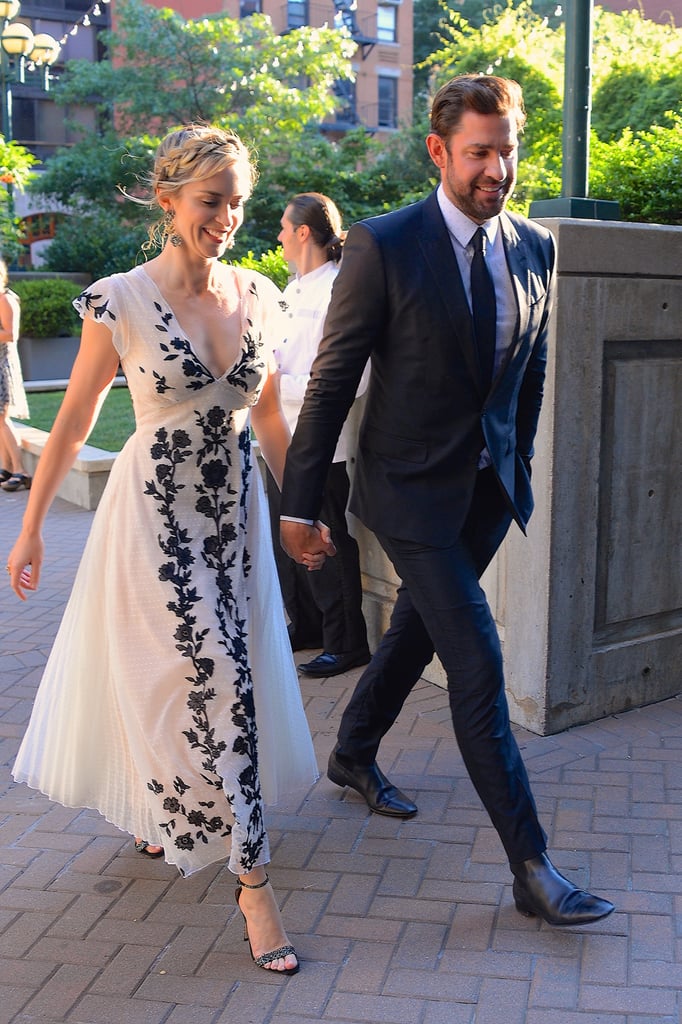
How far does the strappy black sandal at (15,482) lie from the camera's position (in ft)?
32.8

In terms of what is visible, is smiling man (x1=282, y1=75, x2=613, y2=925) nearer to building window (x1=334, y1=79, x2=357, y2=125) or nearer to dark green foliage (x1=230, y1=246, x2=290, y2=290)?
dark green foliage (x1=230, y1=246, x2=290, y2=290)

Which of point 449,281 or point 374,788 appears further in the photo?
point 374,788

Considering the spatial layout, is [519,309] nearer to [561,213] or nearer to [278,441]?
[278,441]

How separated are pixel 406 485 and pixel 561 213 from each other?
6.06 feet

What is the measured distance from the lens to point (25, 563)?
9.93ft

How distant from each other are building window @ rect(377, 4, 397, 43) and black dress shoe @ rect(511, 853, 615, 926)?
48.9m

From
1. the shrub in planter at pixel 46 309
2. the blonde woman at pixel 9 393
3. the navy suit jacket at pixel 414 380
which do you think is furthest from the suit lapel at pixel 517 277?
the shrub in planter at pixel 46 309

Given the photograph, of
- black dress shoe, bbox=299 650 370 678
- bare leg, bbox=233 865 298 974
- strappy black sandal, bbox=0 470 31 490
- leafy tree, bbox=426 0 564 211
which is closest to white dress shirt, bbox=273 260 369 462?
black dress shoe, bbox=299 650 370 678

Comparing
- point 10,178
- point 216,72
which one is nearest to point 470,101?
point 10,178

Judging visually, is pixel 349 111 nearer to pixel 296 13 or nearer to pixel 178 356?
pixel 296 13

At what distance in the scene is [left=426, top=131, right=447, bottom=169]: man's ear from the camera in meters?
2.86

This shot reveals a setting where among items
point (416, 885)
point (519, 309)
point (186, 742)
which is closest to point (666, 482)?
point (519, 309)

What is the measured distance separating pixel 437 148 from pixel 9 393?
7503 mm

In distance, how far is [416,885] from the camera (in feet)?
10.5
